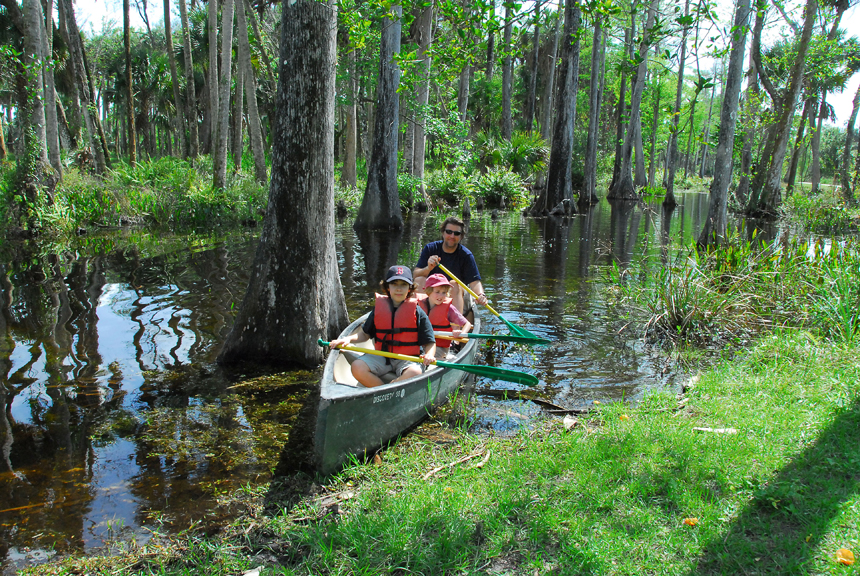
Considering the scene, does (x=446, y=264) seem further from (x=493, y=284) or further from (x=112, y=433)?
(x=112, y=433)

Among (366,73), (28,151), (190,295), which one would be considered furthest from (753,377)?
(366,73)

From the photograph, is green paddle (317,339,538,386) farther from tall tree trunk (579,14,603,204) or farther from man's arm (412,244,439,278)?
tall tree trunk (579,14,603,204)

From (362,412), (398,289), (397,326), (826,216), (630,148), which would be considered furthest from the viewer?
(630,148)

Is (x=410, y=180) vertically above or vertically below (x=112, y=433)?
above

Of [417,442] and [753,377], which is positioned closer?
[417,442]

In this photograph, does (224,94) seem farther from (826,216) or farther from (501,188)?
(826,216)

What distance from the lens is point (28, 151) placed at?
13.5 m

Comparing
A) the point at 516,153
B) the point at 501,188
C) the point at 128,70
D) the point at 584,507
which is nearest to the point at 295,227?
the point at 584,507

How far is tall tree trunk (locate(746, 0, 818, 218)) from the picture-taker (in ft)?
50.5

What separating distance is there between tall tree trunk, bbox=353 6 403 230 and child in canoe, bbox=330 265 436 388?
12.4 meters

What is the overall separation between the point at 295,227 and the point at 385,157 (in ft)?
37.5

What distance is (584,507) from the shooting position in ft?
11.3

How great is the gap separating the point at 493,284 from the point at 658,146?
A: 61.6 m

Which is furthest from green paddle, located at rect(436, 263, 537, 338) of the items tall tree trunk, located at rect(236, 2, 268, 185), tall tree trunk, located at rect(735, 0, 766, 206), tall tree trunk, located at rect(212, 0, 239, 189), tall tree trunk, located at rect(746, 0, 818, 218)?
tall tree trunk, located at rect(236, 2, 268, 185)
